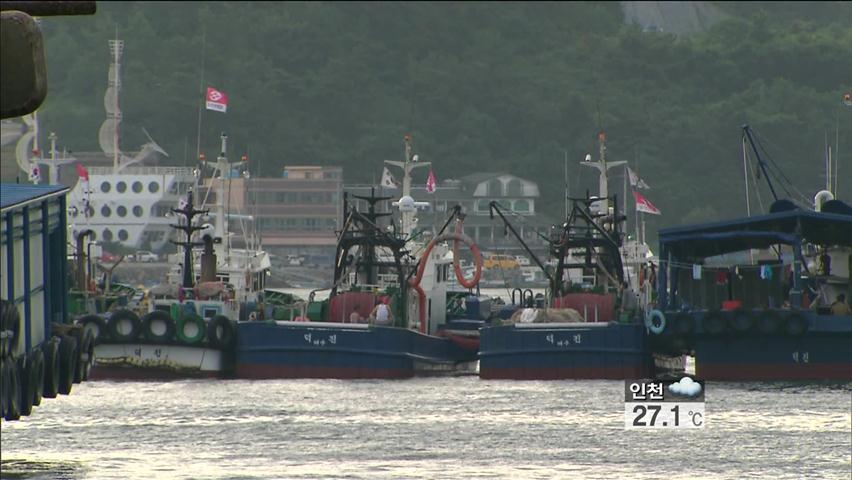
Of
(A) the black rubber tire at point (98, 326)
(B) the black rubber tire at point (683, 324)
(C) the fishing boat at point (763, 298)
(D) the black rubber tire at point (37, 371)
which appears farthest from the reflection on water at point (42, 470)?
(C) the fishing boat at point (763, 298)

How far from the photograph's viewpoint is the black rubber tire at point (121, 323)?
59.3 metres

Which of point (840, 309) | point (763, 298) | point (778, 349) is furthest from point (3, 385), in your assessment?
point (763, 298)

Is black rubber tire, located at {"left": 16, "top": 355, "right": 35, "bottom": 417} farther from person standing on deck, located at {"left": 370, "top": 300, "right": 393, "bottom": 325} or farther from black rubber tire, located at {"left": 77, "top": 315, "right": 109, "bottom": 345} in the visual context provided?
black rubber tire, located at {"left": 77, "top": 315, "right": 109, "bottom": 345}

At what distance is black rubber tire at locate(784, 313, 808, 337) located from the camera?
54344 millimetres

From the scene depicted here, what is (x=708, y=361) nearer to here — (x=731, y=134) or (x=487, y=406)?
(x=487, y=406)

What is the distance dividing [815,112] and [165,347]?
128 metres

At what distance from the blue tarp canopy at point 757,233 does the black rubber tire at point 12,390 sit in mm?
33459

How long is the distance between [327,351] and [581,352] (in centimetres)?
827

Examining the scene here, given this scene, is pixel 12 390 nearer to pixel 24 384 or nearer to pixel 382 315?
pixel 24 384

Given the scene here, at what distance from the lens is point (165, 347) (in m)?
59.6

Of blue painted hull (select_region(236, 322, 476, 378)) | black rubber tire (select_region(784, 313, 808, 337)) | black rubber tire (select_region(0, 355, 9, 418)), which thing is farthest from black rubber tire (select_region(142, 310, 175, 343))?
black rubber tire (select_region(0, 355, 9, 418))

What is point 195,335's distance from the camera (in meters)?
59.6

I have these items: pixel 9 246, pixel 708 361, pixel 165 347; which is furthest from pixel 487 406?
pixel 9 246

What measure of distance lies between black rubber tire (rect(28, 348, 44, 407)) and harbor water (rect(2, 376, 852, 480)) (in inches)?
119
